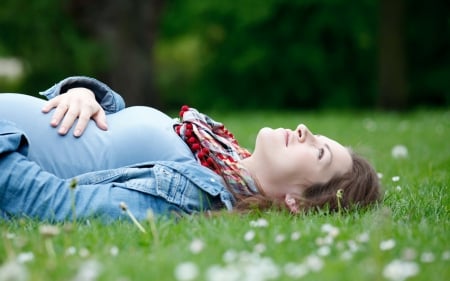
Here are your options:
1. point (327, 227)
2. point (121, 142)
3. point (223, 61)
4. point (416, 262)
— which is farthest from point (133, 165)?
point (223, 61)

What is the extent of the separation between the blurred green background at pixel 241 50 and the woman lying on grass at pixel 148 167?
11.2m

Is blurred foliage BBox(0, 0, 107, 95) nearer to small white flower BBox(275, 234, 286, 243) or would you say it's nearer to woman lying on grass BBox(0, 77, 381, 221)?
woman lying on grass BBox(0, 77, 381, 221)

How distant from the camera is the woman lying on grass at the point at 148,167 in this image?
3512 mm

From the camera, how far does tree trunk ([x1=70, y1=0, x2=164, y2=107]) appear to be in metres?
15.0

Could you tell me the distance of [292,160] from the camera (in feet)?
12.4

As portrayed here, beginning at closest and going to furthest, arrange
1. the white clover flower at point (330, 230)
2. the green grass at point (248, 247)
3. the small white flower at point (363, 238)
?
the green grass at point (248, 247) < the small white flower at point (363, 238) < the white clover flower at point (330, 230)

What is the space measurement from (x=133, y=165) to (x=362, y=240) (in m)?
1.34

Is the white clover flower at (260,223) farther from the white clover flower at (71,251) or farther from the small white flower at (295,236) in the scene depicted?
the white clover flower at (71,251)

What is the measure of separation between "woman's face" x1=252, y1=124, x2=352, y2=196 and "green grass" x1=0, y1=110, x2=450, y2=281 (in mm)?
242

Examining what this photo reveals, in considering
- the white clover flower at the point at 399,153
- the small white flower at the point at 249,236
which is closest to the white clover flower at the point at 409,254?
the small white flower at the point at 249,236

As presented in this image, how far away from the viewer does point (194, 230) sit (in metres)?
3.19

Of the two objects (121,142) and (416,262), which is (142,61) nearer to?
(121,142)

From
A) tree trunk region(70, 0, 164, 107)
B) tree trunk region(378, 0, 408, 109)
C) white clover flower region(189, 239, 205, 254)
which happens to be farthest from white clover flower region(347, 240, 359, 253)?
tree trunk region(378, 0, 408, 109)

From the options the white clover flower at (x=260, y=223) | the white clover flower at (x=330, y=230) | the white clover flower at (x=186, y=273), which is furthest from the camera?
the white clover flower at (x=260, y=223)
